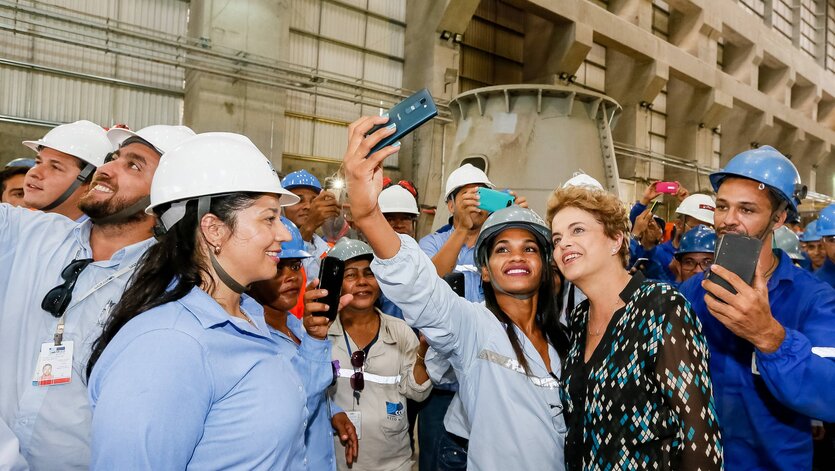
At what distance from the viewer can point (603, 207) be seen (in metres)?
1.86

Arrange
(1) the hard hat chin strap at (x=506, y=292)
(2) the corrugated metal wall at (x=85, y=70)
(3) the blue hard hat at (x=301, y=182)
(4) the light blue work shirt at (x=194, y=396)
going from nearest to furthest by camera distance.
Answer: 1. (4) the light blue work shirt at (x=194, y=396)
2. (1) the hard hat chin strap at (x=506, y=292)
3. (3) the blue hard hat at (x=301, y=182)
4. (2) the corrugated metal wall at (x=85, y=70)

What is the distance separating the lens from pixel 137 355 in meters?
1.11

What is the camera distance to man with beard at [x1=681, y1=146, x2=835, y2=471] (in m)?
1.58

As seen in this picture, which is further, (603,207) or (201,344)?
(603,207)

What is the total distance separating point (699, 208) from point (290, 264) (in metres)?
3.85

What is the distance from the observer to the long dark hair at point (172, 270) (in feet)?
4.29

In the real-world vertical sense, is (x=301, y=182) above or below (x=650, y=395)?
above

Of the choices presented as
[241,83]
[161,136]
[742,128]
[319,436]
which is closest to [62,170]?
[161,136]

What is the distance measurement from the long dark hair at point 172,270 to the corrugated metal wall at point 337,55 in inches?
395

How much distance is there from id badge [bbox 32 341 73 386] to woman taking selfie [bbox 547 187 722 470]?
184 centimetres

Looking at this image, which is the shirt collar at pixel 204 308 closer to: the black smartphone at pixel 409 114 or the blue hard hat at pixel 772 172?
the black smartphone at pixel 409 114

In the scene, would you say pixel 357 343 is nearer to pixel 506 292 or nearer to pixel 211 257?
pixel 506 292

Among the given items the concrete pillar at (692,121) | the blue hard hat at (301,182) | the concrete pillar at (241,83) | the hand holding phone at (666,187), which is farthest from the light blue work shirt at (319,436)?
the concrete pillar at (692,121)

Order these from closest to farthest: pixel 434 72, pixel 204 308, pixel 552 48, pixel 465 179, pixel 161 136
A: 1. pixel 204 308
2. pixel 161 136
3. pixel 465 179
4. pixel 434 72
5. pixel 552 48
